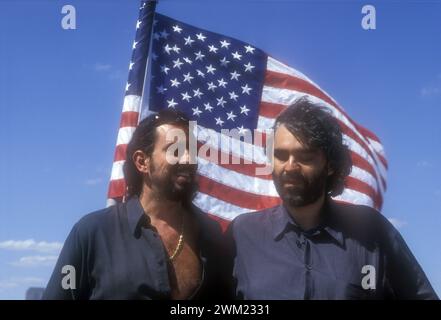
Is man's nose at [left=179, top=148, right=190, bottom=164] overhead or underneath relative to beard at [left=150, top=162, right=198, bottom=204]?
overhead

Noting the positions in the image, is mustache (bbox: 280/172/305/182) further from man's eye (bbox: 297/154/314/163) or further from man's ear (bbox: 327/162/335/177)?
man's ear (bbox: 327/162/335/177)

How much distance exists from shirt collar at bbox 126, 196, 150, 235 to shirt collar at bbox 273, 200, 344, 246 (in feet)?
2.45

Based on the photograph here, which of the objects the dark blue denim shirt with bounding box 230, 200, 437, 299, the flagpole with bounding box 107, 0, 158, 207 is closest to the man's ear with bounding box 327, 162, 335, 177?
the dark blue denim shirt with bounding box 230, 200, 437, 299

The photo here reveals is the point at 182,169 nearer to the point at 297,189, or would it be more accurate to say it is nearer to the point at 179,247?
the point at 179,247

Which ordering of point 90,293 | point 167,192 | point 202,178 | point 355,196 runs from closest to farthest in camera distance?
point 90,293 → point 167,192 → point 202,178 → point 355,196

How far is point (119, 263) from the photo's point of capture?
3225 mm

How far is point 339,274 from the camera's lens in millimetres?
3322

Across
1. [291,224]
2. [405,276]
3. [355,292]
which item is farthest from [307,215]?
[405,276]

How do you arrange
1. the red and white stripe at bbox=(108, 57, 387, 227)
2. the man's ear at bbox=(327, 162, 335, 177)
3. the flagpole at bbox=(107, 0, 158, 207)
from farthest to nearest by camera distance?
the red and white stripe at bbox=(108, 57, 387, 227), the flagpole at bbox=(107, 0, 158, 207), the man's ear at bbox=(327, 162, 335, 177)

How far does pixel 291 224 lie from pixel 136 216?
89cm

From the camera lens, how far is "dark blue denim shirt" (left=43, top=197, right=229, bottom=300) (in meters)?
3.20
